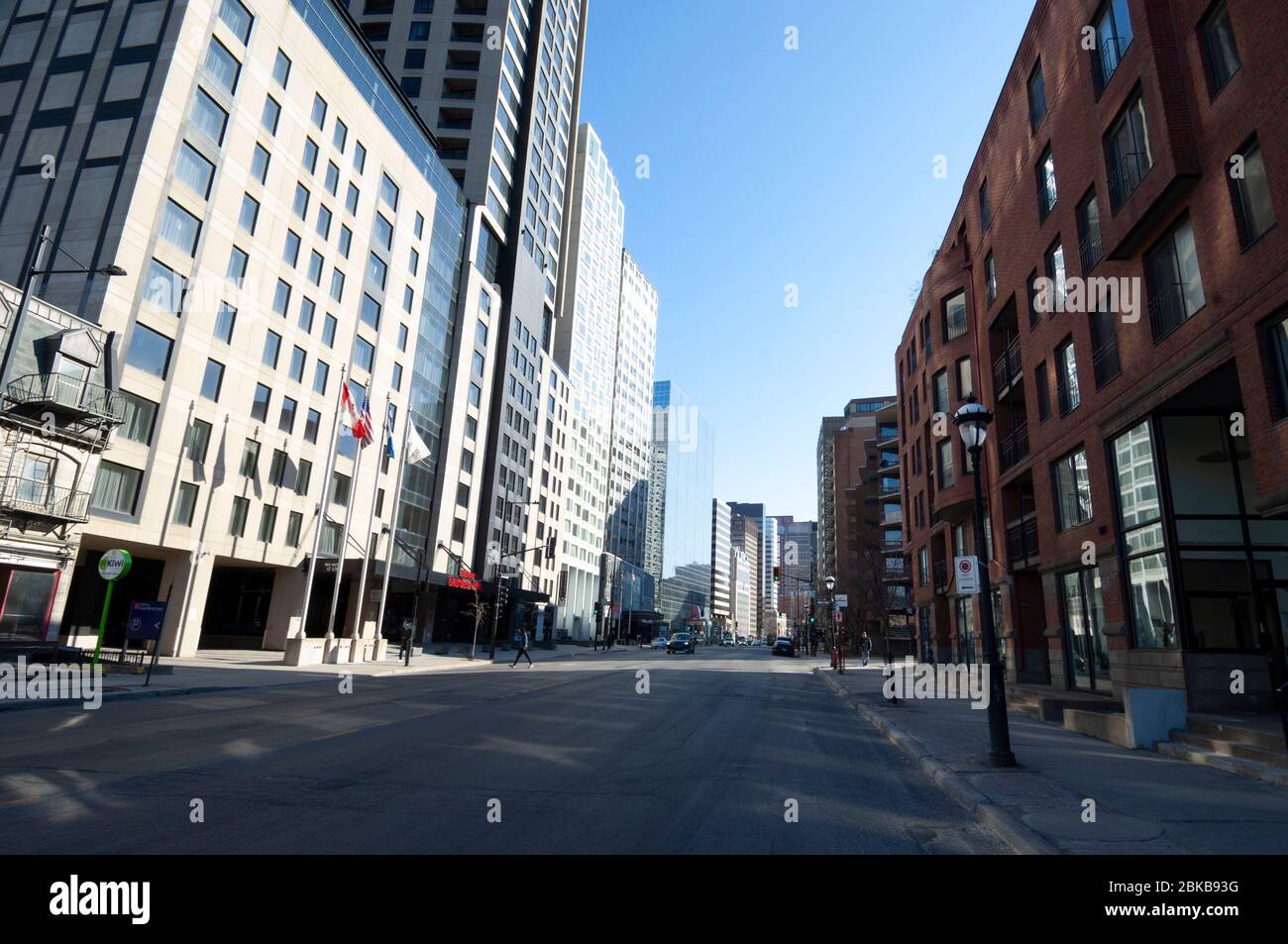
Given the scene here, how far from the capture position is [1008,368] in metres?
25.8

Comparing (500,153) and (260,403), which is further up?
(500,153)

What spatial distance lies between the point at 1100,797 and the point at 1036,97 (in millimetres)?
23585

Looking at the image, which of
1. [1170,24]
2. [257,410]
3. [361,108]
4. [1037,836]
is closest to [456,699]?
[1037,836]

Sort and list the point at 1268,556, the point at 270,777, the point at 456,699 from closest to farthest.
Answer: the point at 270,777 → the point at 1268,556 → the point at 456,699

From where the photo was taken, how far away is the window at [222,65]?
31.0 meters

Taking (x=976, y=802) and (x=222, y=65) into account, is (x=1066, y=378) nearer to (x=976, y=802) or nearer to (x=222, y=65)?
(x=976, y=802)

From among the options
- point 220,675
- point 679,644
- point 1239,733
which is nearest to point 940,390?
point 1239,733

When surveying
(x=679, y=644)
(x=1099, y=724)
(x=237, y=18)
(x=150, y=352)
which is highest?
(x=237, y=18)

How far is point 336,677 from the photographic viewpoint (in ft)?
77.2

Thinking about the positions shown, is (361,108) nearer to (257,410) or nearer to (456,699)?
(257,410)

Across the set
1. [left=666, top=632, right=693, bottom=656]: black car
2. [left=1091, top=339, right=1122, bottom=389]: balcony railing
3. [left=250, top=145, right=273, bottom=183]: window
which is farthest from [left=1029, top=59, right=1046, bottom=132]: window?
[left=666, top=632, right=693, bottom=656]: black car

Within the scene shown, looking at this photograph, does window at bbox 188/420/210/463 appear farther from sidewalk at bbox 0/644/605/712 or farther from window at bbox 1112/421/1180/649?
window at bbox 1112/421/1180/649

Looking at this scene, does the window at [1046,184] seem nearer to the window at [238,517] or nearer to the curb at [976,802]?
the curb at [976,802]
